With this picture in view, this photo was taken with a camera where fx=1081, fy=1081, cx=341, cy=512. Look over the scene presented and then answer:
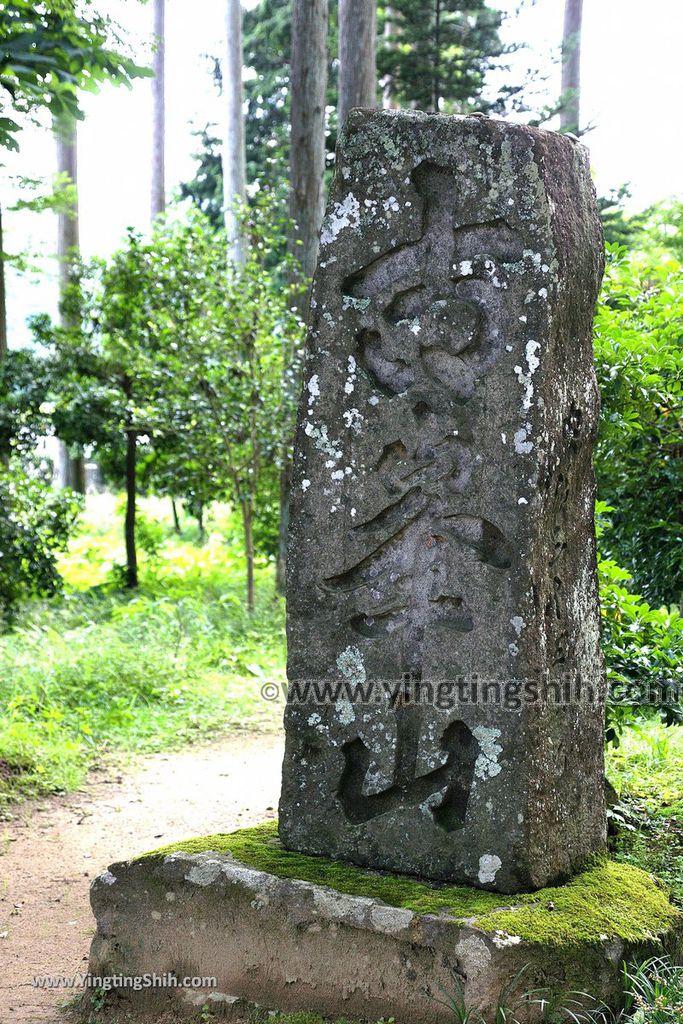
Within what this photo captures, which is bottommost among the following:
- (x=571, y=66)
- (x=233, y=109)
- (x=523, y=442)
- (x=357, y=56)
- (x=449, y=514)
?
(x=449, y=514)

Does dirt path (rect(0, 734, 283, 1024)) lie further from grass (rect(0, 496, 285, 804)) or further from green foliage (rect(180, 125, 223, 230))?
green foliage (rect(180, 125, 223, 230))

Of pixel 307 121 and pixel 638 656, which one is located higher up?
pixel 307 121

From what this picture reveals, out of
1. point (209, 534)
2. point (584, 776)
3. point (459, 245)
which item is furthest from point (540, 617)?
point (209, 534)

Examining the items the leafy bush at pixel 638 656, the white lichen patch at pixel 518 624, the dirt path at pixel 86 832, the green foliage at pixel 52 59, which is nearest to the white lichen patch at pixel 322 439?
the white lichen patch at pixel 518 624

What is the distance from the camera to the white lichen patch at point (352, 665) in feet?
12.3

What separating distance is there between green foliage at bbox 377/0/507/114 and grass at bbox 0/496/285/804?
25.5ft

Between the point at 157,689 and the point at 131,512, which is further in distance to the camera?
the point at 131,512

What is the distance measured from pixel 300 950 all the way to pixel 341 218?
244 cm

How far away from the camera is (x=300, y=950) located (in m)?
3.43

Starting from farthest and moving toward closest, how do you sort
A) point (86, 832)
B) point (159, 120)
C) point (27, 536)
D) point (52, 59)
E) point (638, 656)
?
point (159, 120)
point (27, 536)
point (86, 832)
point (52, 59)
point (638, 656)

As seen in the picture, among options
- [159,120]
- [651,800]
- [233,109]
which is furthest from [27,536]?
[159,120]

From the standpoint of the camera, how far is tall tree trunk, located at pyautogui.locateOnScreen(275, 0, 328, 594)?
11.5m

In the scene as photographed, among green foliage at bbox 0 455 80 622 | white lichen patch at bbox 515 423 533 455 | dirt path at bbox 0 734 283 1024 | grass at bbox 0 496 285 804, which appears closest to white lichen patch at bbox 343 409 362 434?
white lichen patch at bbox 515 423 533 455

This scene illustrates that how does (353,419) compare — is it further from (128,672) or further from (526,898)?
(128,672)
